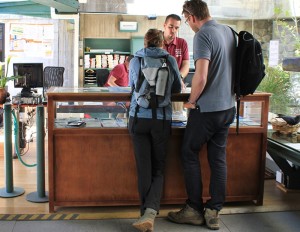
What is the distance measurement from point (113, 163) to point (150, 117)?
25.0 inches

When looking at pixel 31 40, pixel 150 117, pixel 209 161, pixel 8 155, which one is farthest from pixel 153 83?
pixel 31 40

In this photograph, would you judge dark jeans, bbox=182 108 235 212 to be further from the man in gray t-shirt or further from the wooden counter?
the wooden counter

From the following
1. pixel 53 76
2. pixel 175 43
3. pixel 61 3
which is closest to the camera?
pixel 175 43

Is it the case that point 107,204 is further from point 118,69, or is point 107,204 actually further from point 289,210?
point 118,69

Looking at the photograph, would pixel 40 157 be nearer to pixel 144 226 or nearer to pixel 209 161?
pixel 144 226

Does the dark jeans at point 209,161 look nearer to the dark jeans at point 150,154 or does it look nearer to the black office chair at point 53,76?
the dark jeans at point 150,154

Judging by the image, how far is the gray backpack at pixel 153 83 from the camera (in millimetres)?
3318

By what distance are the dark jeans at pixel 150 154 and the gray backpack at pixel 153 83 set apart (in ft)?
0.40

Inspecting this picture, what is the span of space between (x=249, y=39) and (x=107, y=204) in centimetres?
183

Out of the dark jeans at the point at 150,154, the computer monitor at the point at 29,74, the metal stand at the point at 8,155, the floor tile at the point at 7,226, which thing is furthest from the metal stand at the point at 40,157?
Answer: the computer monitor at the point at 29,74

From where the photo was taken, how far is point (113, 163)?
12.2ft

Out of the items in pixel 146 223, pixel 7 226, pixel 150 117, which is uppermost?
pixel 150 117

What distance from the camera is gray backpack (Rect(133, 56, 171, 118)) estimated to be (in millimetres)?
3318

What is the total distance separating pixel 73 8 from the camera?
667 cm
